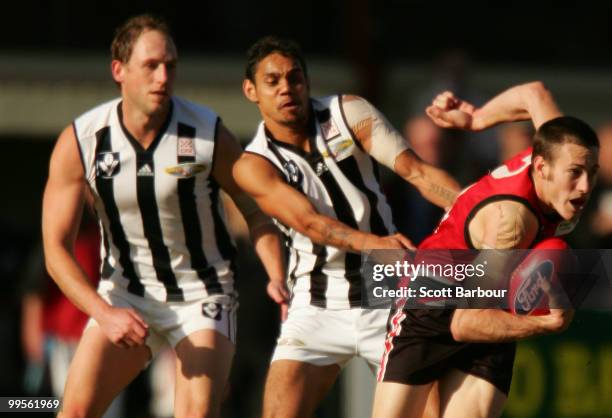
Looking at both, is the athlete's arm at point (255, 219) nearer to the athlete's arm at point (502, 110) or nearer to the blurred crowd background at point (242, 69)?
the athlete's arm at point (502, 110)

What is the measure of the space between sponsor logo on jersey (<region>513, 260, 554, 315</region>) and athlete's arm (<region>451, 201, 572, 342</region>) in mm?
92

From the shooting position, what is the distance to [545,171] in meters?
6.74

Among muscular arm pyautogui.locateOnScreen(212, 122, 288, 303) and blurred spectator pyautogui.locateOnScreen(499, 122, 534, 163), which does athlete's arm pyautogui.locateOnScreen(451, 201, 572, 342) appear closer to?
muscular arm pyautogui.locateOnScreen(212, 122, 288, 303)

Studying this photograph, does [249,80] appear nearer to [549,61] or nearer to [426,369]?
[426,369]

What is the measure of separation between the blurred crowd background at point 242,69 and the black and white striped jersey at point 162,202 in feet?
13.2

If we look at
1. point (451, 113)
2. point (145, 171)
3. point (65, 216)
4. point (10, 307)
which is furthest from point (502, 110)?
point (10, 307)

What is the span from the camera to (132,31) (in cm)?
783

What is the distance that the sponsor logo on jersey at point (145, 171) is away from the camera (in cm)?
785

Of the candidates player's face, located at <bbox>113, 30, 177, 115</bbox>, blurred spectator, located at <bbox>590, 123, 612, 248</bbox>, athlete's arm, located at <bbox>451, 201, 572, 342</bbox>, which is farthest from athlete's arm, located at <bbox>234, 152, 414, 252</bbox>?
blurred spectator, located at <bbox>590, 123, 612, 248</bbox>

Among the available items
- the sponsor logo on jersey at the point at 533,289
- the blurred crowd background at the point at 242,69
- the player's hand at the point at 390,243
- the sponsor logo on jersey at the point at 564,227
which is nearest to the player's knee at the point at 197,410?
the player's hand at the point at 390,243

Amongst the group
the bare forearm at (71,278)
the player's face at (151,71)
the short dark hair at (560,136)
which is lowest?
the bare forearm at (71,278)

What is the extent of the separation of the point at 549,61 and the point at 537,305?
9.62 meters

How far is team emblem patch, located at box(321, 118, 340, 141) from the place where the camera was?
7828mm

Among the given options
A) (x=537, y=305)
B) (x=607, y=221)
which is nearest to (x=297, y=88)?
(x=537, y=305)
